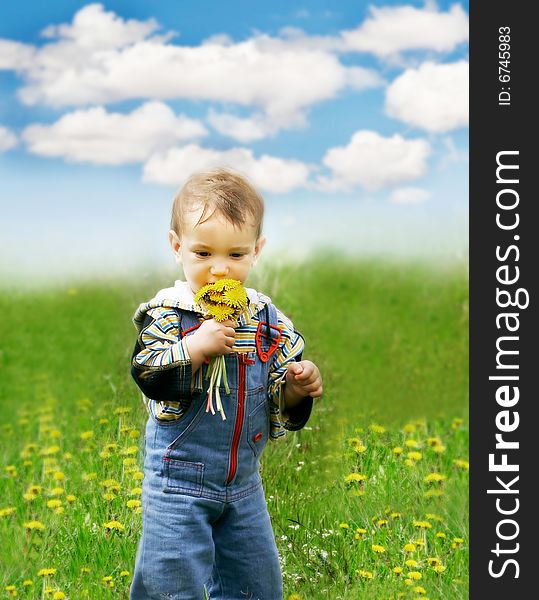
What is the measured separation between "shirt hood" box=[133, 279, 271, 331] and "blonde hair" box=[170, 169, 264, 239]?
208 millimetres

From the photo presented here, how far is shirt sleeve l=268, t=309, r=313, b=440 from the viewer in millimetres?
3508

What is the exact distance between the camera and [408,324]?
829 cm

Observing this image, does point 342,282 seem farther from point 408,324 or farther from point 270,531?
point 270,531

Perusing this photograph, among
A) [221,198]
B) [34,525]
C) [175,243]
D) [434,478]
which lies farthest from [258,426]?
[434,478]

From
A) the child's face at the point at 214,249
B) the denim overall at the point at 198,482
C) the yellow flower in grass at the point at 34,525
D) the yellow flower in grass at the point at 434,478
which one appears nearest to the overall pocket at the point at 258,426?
the denim overall at the point at 198,482

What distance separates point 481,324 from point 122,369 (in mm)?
2053

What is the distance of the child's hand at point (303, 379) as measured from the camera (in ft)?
11.1

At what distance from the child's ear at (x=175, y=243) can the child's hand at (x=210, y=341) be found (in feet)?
1.02

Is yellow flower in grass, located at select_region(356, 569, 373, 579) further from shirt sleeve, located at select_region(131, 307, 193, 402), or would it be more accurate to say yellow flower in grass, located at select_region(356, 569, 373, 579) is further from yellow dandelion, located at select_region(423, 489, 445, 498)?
shirt sleeve, located at select_region(131, 307, 193, 402)

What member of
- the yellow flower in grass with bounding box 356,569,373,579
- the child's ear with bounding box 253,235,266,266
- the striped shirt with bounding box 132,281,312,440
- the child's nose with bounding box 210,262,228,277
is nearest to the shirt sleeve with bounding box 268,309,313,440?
the striped shirt with bounding box 132,281,312,440

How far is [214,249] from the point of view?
3283mm

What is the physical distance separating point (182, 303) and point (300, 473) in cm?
159

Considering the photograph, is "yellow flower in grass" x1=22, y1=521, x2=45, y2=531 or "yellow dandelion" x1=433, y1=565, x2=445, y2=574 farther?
"yellow flower in grass" x1=22, y1=521, x2=45, y2=531

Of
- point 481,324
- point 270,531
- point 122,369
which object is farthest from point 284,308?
point 270,531
